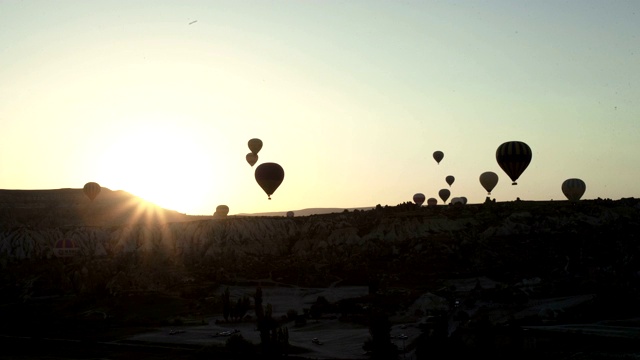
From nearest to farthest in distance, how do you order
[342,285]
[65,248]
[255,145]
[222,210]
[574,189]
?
[342,285] < [65,248] < [255,145] < [574,189] < [222,210]

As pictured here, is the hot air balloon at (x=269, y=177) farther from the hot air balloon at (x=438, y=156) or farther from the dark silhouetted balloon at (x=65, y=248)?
the hot air balloon at (x=438, y=156)

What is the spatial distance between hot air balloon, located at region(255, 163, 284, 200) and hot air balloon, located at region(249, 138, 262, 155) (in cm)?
1616

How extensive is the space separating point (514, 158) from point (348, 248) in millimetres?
23971

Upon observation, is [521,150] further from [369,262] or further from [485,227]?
[369,262]

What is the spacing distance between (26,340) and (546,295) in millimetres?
40389

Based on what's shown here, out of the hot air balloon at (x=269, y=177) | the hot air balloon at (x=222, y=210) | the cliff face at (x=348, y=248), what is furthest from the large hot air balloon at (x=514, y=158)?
the hot air balloon at (x=222, y=210)

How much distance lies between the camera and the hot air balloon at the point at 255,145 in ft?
375

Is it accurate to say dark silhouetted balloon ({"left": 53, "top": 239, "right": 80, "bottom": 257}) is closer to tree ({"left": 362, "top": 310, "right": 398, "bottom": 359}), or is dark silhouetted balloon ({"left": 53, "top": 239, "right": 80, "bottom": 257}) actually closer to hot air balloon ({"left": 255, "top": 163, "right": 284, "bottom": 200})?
hot air balloon ({"left": 255, "top": 163, "right": 284, "bottom": 200})

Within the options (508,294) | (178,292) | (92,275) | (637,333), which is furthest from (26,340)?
(637,333)

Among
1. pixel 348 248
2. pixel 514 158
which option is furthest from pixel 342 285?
pixel 514 158

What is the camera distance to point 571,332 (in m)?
42.7

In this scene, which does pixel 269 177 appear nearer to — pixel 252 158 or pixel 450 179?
pixel 252 158

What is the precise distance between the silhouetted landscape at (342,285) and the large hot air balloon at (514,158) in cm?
584

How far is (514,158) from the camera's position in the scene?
9412 cm
